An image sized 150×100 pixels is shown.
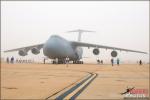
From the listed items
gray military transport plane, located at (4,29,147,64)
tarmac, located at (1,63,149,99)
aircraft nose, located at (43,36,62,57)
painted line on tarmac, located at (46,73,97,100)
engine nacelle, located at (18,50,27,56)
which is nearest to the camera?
painted line on tarmac, located at (46,73,97,100)

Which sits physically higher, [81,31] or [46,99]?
[81,31]

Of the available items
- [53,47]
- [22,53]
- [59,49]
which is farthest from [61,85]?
[22,53]

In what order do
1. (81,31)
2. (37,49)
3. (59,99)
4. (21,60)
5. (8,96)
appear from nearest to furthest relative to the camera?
(59,99) → (8,96) → (37,49) → (21,60) → (81,31)

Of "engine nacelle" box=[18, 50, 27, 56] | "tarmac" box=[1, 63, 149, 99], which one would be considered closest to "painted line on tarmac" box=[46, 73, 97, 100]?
"tarmac" box=[1, 63, 149, 99]

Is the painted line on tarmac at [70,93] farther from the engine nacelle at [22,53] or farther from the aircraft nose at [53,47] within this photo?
the engine nacelle at [22,53]

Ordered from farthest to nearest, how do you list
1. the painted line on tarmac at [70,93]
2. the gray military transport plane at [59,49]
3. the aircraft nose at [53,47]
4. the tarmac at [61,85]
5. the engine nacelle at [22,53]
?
1. the engine nacelle at [22,53]
2. the gray military transport plane at [59,49]
3. the aircraft nose at [53,47]
4. the tarmac at [61,85]
5. the painted line on tarmac at [70,93]

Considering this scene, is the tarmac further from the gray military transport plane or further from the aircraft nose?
the gray military transport plane

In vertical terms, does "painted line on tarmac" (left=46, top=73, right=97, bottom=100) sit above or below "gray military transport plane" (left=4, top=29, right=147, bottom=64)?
below

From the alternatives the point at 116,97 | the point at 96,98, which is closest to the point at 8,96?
the point at 96,98

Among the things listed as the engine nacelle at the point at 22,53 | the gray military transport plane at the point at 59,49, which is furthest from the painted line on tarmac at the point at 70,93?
the engine nacelle at the point at 22,53

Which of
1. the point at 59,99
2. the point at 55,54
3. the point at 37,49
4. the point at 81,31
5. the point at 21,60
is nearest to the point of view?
the point at 59,99

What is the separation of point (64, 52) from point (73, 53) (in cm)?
405

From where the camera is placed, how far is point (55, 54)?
4078 cm

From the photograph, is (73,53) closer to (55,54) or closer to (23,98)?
(55,54)
